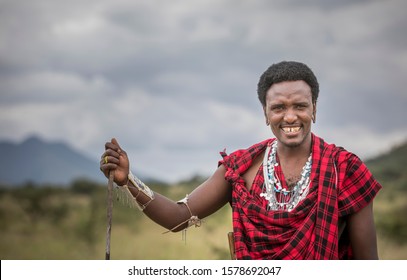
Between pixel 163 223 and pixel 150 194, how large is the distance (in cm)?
24

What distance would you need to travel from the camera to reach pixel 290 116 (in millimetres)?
4184

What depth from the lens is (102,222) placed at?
21.5m

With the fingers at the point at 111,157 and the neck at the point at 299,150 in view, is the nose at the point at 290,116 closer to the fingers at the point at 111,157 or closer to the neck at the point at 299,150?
the neck at the point at 299,150

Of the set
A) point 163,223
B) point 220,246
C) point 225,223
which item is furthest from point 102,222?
point 163,223

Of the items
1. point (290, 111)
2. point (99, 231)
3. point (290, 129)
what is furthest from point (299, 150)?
point (99, 231)

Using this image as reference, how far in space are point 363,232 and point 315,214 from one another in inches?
14.1

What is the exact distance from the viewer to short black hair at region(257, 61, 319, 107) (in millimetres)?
4273

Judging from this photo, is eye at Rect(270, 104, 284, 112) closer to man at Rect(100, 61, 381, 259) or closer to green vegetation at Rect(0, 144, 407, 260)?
man at Rect(100, 61, 381, 259)

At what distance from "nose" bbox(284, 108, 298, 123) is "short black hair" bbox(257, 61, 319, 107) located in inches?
8.9

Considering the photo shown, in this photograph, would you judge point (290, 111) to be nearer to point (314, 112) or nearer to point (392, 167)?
point (314, 112)

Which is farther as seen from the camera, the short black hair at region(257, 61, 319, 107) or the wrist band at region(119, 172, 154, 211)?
the wrist band at region(119, 172, 154, 211)

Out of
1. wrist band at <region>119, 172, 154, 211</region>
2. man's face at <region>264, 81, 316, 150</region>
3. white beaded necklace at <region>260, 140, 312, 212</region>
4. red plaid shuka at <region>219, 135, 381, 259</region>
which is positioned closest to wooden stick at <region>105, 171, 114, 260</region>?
wrist band at <region>119, 172, 154, 211</region>

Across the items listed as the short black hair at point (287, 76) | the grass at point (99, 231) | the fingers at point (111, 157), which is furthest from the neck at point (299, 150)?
the grass at point (99, 231)
